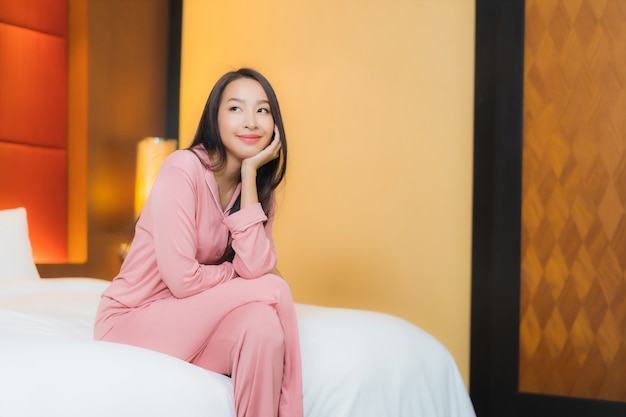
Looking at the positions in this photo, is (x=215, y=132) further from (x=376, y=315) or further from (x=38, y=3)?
(x=38, y=3)

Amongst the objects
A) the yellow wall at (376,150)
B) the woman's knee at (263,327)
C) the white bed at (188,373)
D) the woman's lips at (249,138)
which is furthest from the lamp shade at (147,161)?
the woman's knee at (263,327)

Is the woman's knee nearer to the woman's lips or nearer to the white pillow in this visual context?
the woman's lips

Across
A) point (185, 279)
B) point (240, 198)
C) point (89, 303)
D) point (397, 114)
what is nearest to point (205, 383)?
point (185, 279)

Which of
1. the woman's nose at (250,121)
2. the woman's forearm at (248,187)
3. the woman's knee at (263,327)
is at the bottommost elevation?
the woman's knee at (263,327)

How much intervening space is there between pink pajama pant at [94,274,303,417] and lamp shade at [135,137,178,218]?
2577 mm

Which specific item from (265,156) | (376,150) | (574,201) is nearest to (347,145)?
(376,150)

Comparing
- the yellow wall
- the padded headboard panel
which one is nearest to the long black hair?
the yellow wall

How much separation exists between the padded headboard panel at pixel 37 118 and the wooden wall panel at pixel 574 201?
2.41m

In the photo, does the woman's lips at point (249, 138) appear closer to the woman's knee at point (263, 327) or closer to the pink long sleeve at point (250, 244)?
the pink long sleeve at point (250, 244)

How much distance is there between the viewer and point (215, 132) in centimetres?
213

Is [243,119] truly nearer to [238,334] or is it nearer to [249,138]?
[249,138]

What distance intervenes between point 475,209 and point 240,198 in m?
1.97

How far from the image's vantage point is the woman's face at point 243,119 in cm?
211

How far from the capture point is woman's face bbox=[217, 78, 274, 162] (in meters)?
2.11
